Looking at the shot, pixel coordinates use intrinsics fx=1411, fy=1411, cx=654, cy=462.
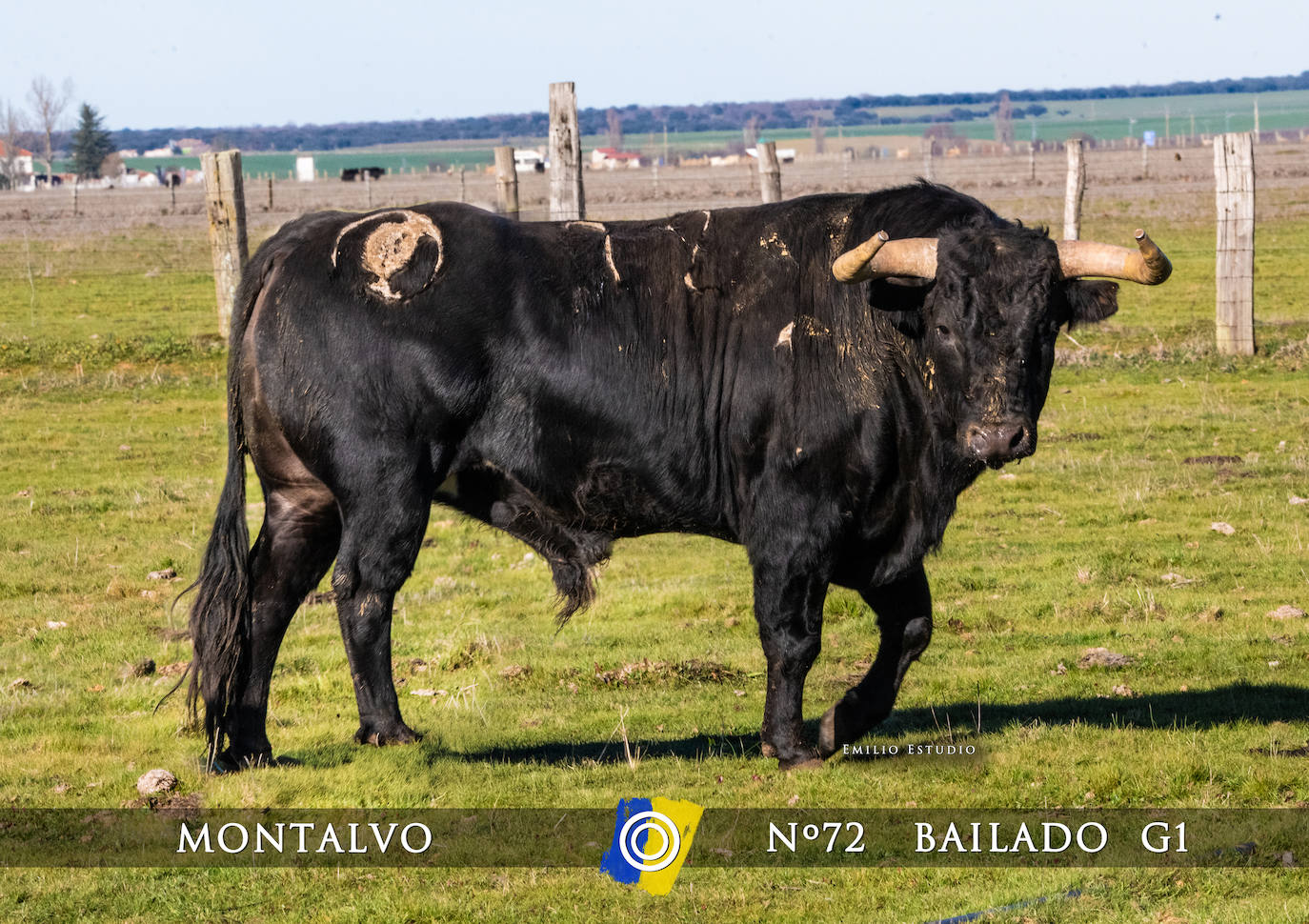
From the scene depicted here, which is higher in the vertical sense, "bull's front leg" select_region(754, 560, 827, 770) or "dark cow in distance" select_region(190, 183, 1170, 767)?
"dark cow in distance" select_region(190, 183, 1170, 767)

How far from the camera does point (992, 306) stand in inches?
225

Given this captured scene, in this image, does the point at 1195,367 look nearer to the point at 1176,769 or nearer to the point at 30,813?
the point at 1176,769

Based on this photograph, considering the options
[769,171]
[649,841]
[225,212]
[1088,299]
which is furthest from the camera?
[769,171]

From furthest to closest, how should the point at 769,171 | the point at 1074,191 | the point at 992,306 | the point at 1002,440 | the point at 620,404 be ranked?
the point at 1074,191, the point at 769,171, the point at 620,404, the point at 992,306, the point at 1002,440

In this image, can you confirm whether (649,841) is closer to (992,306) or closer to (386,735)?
(386,735)

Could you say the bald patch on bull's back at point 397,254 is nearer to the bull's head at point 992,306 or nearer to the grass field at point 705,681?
the bull's head at point 992,306

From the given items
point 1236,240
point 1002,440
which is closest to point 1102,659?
point 1002,440

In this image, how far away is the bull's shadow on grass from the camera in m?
6.50

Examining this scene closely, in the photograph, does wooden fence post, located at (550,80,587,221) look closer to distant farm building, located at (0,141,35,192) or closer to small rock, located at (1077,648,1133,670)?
small rock, located at (1077,648,1133,670)

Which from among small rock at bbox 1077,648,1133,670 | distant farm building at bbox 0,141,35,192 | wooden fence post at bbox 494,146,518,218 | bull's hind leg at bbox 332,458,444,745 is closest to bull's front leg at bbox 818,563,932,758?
small rock at bbox 1077,648,1133,670

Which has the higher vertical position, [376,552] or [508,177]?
[508,177]

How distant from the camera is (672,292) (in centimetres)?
634

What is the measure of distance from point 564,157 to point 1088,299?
7.83 metres

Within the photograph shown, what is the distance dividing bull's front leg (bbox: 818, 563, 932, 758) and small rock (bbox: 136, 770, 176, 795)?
2.81 m
